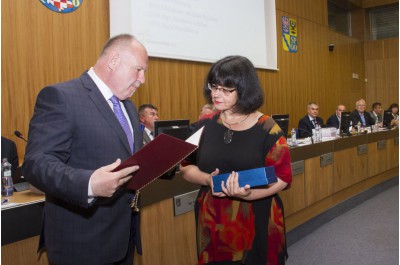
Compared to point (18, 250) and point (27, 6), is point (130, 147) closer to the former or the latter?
point (18, 250)

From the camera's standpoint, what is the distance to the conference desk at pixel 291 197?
1.98m

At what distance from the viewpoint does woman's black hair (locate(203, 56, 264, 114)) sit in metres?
1.78

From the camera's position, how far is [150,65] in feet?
19.3

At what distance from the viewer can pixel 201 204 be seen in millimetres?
1870

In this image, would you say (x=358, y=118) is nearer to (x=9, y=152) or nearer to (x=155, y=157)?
(x=9, y=152)

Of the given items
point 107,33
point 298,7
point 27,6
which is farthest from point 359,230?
point 298,7

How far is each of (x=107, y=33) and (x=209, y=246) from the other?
13.8ft

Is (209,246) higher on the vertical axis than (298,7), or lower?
lower

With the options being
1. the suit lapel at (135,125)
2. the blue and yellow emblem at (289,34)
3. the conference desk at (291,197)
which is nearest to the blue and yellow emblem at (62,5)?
the conference desk at (291,197)

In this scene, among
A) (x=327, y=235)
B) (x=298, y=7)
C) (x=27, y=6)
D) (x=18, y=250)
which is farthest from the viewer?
(x=298, y=7)

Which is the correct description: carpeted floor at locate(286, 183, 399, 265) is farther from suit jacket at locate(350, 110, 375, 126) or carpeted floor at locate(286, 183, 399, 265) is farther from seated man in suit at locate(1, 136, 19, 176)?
suit jacket at locate(350, 110, 375, 126)

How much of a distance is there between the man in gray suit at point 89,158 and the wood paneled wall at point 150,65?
3.14 meters

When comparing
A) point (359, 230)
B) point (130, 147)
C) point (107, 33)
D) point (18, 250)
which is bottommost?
point (359, 230)

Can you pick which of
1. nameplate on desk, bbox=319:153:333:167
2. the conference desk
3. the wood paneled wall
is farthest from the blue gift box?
the wood paneled wall
